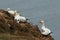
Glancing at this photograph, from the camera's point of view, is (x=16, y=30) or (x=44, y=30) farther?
(x=44, y=30)

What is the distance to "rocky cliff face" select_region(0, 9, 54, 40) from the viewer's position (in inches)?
1116

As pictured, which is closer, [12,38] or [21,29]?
[12,38]

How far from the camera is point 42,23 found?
40.3 meters

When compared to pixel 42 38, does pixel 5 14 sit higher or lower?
higher

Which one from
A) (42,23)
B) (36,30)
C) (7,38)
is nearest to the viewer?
(7,38)

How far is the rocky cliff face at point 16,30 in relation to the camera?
28.3 metres

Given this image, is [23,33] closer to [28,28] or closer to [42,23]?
[28,28]

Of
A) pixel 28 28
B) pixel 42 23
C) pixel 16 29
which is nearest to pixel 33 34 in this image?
pixel 28 28

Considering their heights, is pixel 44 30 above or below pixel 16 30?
above

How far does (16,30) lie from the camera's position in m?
32.1

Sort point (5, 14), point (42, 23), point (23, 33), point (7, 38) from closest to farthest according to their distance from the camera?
point (7, 38)
point (23, 33)
point (5, 14)
point (42, 23)

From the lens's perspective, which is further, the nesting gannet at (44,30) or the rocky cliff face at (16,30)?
the nesting gannet at (44,30)

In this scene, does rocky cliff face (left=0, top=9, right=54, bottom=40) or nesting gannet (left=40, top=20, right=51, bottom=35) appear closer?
rocky cliff face (left=0, top=9, right=54, bottom=40)

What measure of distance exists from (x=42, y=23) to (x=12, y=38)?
13.9m
